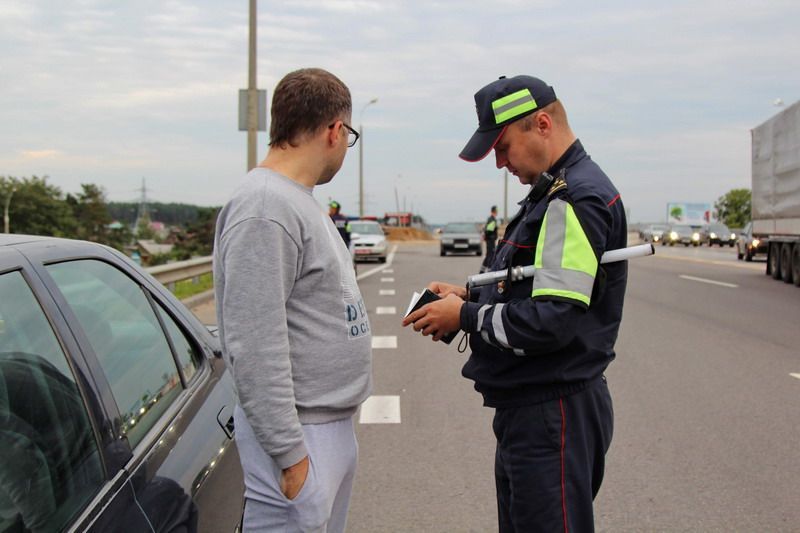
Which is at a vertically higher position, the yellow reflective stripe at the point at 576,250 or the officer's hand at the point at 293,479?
the yellow reflective stripe at the point at 576,250

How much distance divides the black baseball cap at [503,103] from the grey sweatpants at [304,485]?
3.10 ft

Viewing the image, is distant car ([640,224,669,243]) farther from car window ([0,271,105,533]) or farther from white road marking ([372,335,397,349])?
car window ([0,271,105,533])

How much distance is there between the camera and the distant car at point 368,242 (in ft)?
92.6

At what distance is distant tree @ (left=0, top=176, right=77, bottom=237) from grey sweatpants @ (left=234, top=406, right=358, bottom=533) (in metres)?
86.9

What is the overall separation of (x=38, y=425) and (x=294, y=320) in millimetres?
653

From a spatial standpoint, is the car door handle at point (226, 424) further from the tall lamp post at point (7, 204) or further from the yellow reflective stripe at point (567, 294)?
the tall lamp post at point (7, 204)

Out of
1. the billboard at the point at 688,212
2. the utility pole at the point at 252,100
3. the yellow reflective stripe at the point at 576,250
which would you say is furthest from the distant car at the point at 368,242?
the billboard at the point at 688,212

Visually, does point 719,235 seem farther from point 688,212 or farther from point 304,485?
point 688,212

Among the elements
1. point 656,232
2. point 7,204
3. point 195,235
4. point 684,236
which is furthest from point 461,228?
point 195,235

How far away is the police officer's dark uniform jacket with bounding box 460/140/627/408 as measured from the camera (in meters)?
2.31

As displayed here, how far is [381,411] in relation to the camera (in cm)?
651

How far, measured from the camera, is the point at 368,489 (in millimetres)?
4648

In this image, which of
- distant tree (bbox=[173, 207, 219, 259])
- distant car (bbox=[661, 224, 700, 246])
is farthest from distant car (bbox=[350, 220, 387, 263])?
distant tree (bbox=[173, 207, 219, 259])

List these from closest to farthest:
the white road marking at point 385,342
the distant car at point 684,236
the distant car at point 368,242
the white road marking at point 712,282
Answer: the white road marking at point 385,342 → the white road marking at point 712,282 → the distant car at point 368,242 → the distant car at point 684,236
